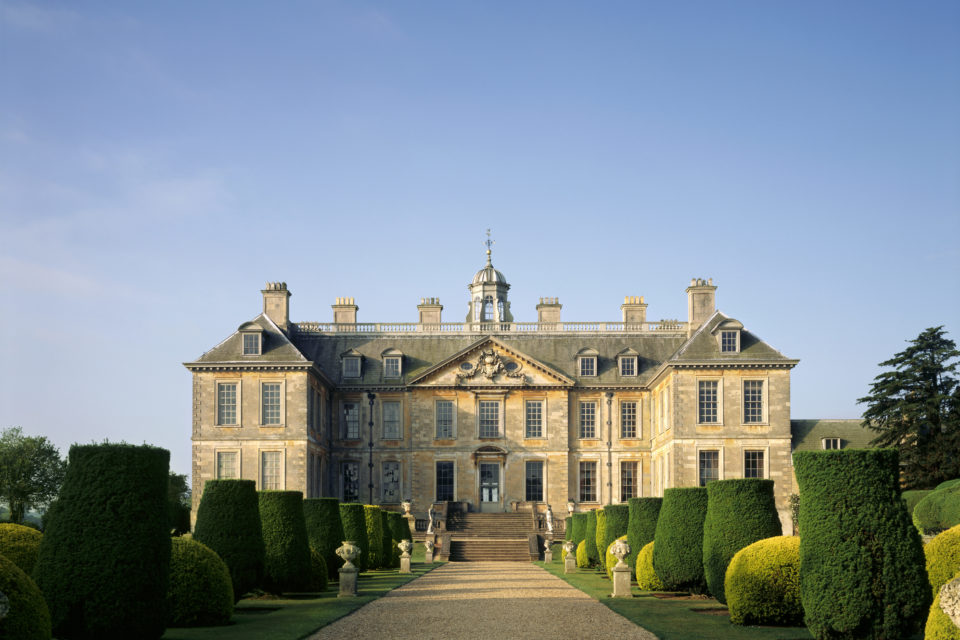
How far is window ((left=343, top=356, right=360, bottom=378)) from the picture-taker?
49.7 m

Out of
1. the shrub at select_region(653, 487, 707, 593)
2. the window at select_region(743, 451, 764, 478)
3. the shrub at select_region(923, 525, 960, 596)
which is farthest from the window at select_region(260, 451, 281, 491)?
the shrub at select_region(923, 525, 960, 596)

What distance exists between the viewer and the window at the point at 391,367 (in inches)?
1950

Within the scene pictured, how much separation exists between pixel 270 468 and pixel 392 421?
22.2 feet

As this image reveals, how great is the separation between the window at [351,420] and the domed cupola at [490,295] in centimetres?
978

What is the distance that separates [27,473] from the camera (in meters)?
59.7

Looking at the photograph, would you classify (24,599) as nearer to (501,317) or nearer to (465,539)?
(465,539)

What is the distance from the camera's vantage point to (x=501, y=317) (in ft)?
189

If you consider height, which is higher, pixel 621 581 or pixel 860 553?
pixel 860 553

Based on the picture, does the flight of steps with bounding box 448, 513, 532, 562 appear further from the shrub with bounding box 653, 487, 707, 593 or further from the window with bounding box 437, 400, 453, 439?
the shrub with bounding box 653, 487, 707, 593

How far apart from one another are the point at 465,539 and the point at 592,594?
18468 mm

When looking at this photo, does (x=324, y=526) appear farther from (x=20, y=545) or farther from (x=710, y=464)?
(x=710, y=464)

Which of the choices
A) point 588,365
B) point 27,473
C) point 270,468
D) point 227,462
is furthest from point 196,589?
point 27,473

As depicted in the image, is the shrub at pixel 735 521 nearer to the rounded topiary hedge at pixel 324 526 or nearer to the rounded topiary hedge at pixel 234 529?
the rounded topiary hedge at pixel 234 529

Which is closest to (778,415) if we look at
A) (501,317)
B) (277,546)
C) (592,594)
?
(501,317)
